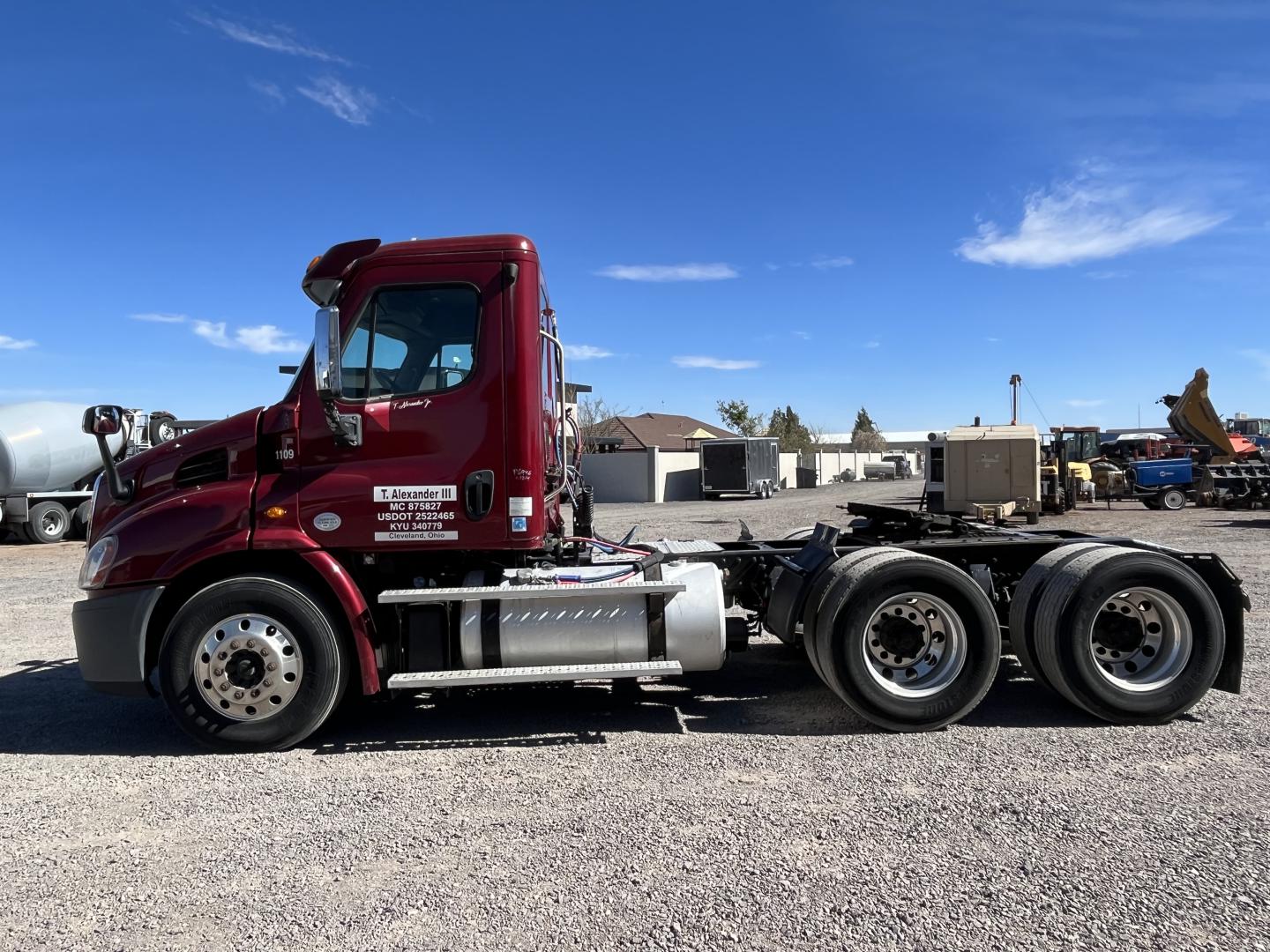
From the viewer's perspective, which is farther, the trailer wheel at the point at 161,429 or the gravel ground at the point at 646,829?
the trailer wheel at the point at 161,429

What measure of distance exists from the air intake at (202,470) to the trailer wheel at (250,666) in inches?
26.2

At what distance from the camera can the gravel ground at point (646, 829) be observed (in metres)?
3.11

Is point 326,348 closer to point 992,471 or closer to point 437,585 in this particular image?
point 437,585

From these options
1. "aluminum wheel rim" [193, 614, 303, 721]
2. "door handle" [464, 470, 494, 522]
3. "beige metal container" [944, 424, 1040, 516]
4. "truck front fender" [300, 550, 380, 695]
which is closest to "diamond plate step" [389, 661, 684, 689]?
"truck front fender" [300, 550, 380, 695]

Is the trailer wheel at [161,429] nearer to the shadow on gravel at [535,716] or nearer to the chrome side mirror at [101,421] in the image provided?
the chrome side mirror at [101,421]

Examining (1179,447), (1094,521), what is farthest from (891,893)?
(1179,447)

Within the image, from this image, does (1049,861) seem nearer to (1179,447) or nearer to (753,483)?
(1179,447)

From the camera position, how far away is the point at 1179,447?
28.0 m

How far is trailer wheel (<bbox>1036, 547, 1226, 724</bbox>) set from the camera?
17.1 feet

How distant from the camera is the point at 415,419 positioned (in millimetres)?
5125

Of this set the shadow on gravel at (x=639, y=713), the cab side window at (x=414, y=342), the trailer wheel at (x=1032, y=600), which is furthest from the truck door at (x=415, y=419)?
the trailer wheel at (x=1032, y=600)

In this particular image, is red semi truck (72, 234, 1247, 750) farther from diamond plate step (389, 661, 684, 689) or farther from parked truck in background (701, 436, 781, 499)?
parked truck in background (701, 436, 781, 499)

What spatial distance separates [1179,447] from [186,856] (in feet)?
103

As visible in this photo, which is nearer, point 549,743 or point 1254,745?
point 1254,745
